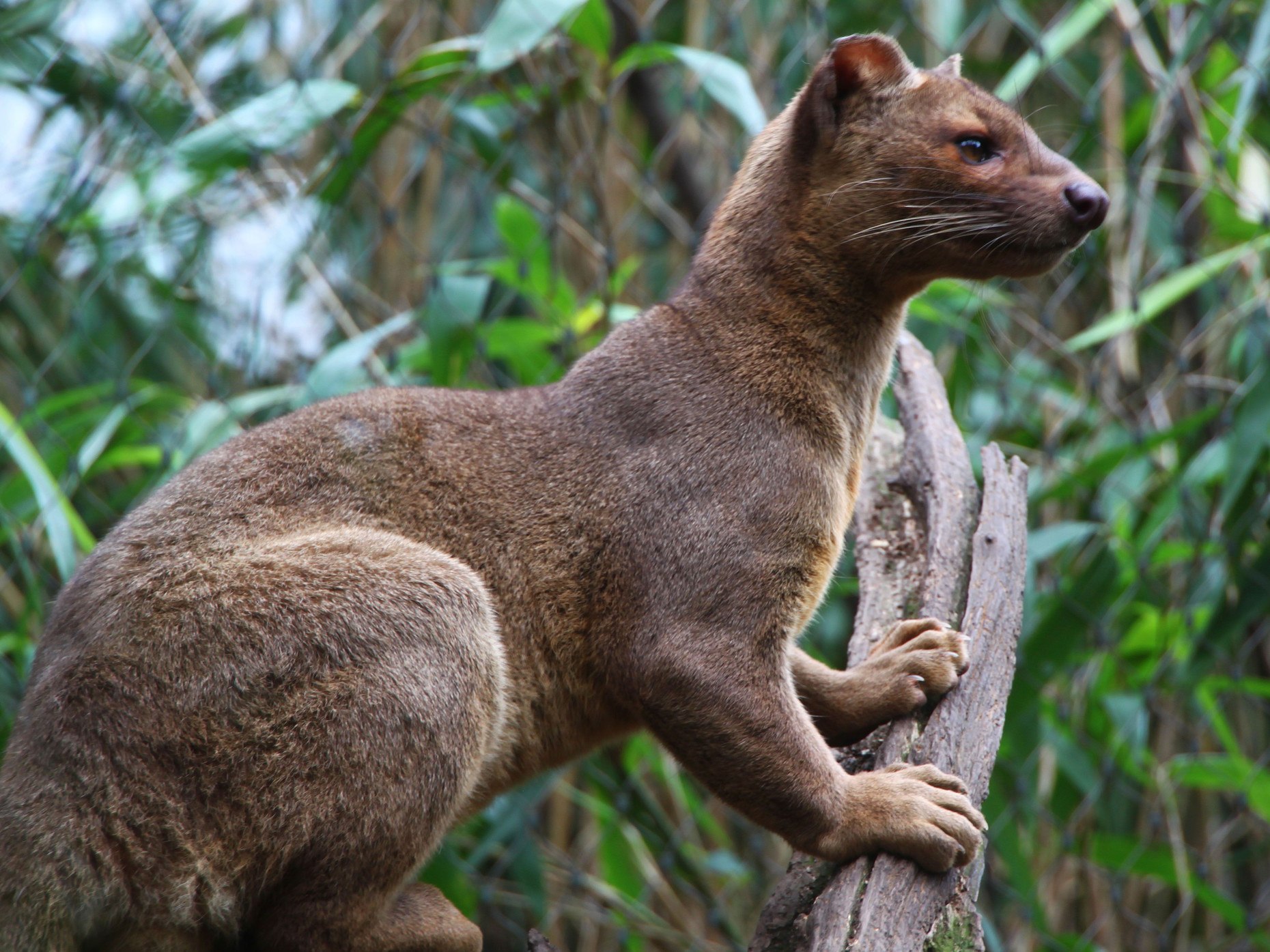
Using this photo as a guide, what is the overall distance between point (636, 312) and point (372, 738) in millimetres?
2302

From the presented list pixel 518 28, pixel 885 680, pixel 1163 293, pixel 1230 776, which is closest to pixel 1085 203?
pixel 885 680

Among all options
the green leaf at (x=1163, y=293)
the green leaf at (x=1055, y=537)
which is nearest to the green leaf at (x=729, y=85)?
the green leaf at (x=1163, y=293)

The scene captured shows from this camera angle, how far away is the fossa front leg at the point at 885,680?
2457 millimetres

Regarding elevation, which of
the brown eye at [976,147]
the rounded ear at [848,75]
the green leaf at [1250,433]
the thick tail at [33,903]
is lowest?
the green leaf at [1250,433]

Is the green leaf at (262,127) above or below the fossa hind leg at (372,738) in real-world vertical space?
above

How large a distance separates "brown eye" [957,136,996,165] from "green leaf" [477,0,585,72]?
1.55m

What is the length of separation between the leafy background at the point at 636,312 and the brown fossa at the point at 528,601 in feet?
3.36

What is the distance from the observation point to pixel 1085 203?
2.51 metres

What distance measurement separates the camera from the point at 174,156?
12.8 ft

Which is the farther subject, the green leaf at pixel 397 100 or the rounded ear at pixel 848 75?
the green leaf at pixel 397 100

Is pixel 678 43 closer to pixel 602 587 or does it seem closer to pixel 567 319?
pixel 567 319

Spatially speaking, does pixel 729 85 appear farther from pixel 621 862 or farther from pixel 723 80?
pixel 621 862

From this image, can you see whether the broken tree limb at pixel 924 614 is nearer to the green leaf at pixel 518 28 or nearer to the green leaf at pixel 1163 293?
the green leaf at pixel 1163 293

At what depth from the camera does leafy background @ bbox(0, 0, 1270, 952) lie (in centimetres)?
417
